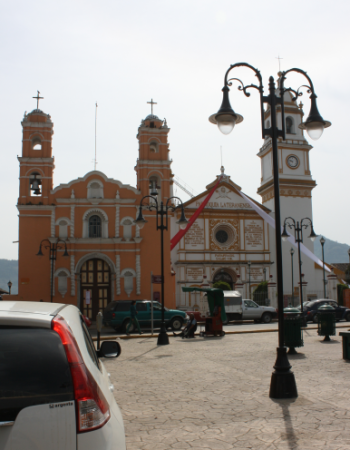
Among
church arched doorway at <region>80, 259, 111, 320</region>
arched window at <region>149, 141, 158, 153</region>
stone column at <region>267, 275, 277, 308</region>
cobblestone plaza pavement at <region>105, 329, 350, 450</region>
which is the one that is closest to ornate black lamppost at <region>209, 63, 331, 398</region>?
cobblestone plaza pavement at <region>105, 329, 350, 450</region>

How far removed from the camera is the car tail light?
216cm

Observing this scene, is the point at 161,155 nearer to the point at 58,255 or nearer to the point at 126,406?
the point at 58,255

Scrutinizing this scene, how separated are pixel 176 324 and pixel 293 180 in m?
26.4

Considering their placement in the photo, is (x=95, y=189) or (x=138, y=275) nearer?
(x=138, y=275)

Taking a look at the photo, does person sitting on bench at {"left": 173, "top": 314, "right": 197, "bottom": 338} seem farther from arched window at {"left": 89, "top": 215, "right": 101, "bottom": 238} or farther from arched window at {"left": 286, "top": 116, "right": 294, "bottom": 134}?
arched window at {"left": 286, "top": 116, "right": 294, "bottom": 134}

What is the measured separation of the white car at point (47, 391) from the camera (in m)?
2.05

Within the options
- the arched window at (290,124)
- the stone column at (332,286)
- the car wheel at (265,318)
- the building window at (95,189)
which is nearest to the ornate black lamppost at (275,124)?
the car wheel at (265,318)

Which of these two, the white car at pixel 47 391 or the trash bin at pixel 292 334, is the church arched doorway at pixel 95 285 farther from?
the white car at pixel 47 391

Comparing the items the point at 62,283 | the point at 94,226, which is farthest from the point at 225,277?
the point at 62,283

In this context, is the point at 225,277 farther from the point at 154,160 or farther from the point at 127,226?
the point at 154,160

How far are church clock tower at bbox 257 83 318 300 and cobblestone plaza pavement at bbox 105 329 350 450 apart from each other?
32481mm

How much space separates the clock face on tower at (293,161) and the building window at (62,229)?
24.7m

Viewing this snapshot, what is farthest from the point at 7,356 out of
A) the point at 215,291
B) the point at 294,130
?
the point at 294,130

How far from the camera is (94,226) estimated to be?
3077cm
